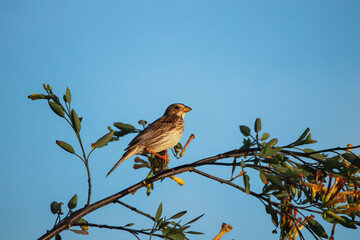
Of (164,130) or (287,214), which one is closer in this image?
(287,214)

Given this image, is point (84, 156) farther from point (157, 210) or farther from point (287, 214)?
point (287, 214)

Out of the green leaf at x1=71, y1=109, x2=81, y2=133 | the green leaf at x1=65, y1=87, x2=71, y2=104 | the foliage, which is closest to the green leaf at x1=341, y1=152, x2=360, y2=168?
the foliage

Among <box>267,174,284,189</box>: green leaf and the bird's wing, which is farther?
the bird's wing

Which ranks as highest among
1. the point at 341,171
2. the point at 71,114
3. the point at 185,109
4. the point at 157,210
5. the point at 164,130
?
the point at 185,109

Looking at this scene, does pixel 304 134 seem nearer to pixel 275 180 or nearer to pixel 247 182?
pixel 275 180

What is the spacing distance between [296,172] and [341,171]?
16.0 inches

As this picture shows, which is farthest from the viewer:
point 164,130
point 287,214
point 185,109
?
point 185,109

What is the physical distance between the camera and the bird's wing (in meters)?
5.79

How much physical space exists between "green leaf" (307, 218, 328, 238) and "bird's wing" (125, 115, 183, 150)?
2.23 m

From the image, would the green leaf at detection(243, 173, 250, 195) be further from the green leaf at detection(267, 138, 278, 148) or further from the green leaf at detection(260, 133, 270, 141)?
the green leaf at detection(260, 133, 270, 141)

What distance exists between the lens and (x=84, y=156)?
3225mm

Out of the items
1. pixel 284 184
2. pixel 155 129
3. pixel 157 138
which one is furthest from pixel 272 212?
pixel 155 129

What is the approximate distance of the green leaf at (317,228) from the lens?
121 inches

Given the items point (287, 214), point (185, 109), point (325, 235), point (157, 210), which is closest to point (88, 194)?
point (157, 210)
